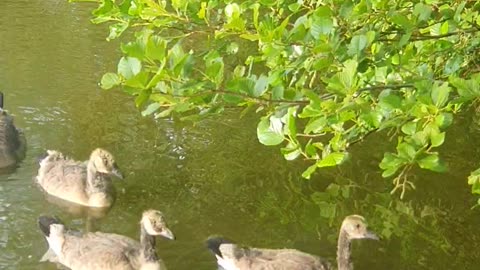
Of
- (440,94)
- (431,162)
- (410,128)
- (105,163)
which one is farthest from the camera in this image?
(105,163)

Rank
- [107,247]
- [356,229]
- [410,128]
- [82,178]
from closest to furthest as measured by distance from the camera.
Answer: [410,128] < [356,229] < [107,247] < [82,178]

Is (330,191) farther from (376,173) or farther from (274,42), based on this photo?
(274,42)

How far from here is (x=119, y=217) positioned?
816 cm

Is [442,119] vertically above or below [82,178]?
above

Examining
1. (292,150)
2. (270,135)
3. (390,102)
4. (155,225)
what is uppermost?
(390,102)

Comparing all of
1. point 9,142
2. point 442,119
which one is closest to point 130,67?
point 442,119

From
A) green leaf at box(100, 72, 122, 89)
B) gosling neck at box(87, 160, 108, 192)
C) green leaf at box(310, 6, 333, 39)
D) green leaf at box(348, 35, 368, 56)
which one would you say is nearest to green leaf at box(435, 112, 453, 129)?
green leaf at box(348, 35, 368, 56)

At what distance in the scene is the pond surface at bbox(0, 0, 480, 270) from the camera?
763cm

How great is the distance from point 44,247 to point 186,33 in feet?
9.33

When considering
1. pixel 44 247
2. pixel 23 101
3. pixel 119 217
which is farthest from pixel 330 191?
pixel 23 101

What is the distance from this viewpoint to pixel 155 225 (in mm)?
7086

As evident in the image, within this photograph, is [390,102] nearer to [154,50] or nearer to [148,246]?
[154,50]

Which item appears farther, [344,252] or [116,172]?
[116,172]

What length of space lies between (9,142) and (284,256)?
3.68 metres
